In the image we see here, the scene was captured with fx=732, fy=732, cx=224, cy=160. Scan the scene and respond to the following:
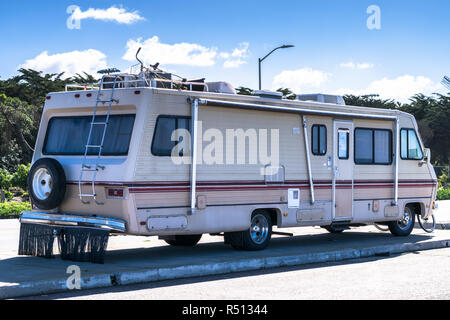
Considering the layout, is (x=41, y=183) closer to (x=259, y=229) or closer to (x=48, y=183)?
(x=48, y=183)

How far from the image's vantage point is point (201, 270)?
1084cm

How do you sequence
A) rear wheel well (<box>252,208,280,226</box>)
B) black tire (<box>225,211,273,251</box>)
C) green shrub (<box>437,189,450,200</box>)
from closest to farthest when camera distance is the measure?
black tire (<box>225,211,273,251</box>) → rear wheel well (<box>252,208,280,226</box>) → green shrub (<box>437,189,450,200</box>)

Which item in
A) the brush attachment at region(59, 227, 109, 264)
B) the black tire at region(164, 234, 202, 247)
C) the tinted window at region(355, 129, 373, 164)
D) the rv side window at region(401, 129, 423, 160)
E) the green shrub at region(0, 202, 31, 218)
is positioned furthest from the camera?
the green shrub at region(0, 202, 31, 218)

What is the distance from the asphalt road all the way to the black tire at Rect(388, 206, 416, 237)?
427 cm

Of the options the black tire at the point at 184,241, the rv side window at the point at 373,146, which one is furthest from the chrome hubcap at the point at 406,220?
the black tire at the point at 184,241

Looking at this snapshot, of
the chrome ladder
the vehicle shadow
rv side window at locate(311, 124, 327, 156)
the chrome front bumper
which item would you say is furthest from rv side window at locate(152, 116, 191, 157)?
rv side window at locate(311, 124, 327, 156)

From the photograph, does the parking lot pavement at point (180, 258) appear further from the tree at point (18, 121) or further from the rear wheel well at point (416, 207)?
the tree at point (18, 121)

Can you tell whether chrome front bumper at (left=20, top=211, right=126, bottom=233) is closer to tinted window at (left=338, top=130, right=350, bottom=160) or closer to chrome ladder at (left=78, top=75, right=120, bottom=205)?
chrome ladder at (left=78, top=75, right=120, bottom=205)

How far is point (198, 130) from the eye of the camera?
1229 centimetres

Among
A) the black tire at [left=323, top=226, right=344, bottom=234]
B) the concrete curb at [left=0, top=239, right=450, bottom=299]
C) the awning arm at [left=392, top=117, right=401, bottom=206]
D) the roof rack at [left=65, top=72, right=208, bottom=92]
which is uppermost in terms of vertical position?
the roof rack at [left=65, top=72, right=208, bottom=92]

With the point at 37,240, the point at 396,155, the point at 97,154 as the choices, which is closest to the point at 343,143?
the point at 396,155

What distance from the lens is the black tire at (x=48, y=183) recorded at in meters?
11.8

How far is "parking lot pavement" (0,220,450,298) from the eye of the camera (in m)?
9.58

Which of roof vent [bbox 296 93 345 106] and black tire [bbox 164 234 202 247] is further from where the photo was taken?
roof vent [bbox 296 93 345 106]
